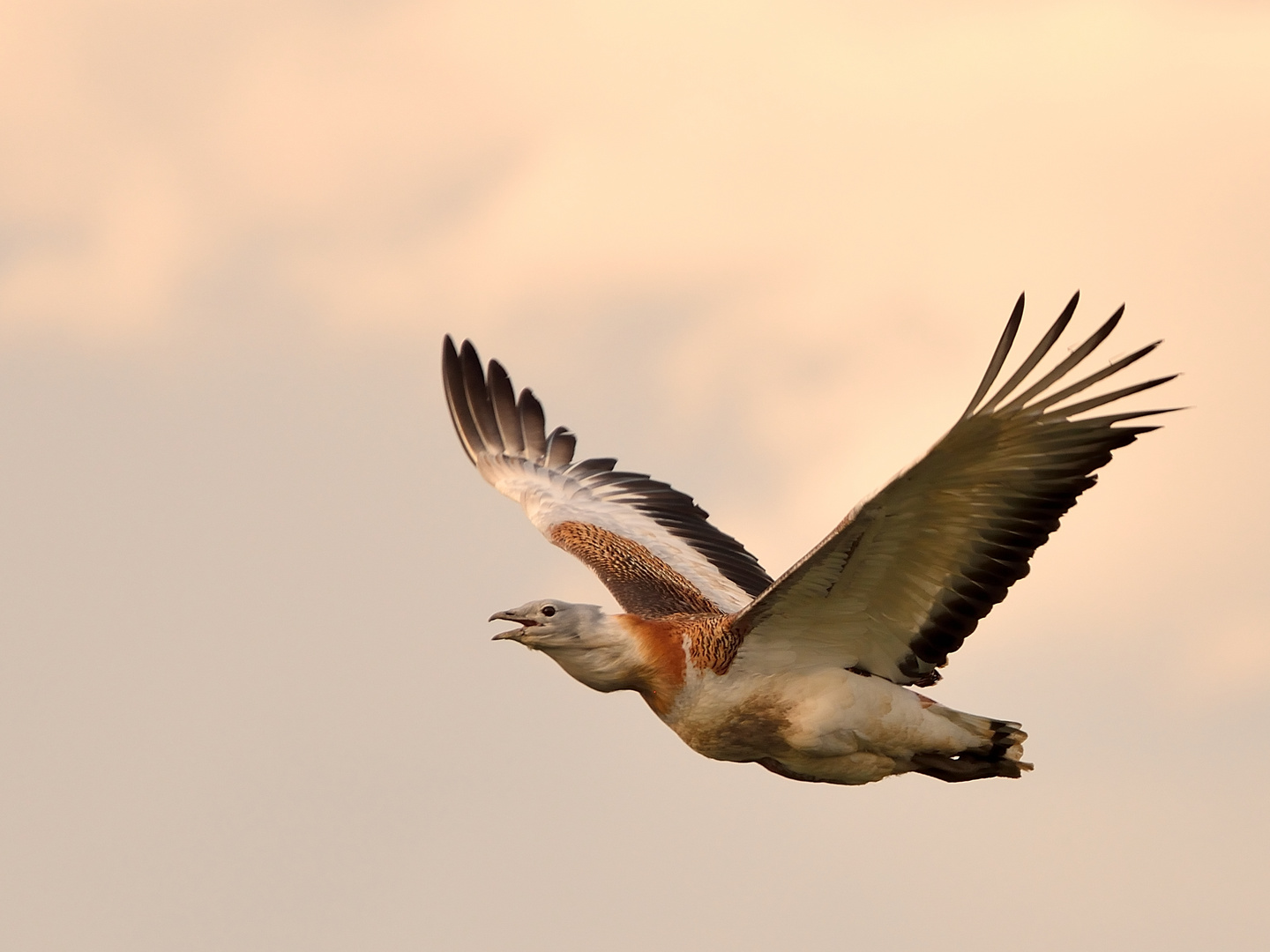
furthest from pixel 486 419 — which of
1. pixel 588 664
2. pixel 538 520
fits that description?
pixel 588 664

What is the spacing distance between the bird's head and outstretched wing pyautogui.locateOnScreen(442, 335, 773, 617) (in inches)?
103

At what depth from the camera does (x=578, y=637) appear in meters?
13.5

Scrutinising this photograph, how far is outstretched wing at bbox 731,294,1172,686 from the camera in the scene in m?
12.3

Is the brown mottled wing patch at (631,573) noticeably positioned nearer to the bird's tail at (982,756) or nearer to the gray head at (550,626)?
the gray head at (550,626)

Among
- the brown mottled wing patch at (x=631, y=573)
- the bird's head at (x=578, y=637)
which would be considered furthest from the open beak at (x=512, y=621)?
the brown mottled wing patch at (x=631, y=573)

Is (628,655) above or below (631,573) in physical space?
below

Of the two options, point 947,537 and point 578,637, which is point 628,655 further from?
point 947,537

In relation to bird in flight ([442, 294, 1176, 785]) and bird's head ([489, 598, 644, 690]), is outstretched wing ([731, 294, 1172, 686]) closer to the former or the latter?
bird in flight ([442, 294, 1176, 785])

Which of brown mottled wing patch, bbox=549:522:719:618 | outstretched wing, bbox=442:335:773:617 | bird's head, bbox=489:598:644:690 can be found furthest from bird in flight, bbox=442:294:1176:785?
outstretched wing, bbox=442:335:773:617

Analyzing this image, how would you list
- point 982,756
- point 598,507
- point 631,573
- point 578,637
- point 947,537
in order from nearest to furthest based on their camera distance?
point 947,537 → point 578,637 → point 982,756 → point 631,573 → point 598,507

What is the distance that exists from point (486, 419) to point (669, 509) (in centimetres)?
226

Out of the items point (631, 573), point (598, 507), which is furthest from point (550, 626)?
point (598, 507)

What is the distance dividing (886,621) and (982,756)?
1.35 m

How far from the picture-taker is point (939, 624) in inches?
542
